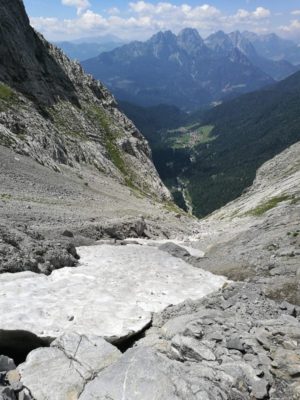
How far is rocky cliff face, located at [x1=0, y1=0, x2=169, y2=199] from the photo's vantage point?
8656 cm

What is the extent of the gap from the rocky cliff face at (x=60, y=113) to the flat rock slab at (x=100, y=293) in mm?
47640

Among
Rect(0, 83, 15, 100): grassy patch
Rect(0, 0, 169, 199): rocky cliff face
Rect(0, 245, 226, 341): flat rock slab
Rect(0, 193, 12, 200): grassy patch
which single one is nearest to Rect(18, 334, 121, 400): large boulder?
Rect(0, 245, 226, 341): flat rock slab

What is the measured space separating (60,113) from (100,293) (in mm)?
92478

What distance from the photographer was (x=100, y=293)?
24.8 m

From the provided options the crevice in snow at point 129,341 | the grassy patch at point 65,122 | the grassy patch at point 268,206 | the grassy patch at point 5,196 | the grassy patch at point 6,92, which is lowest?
the grassy patch at point 268,206

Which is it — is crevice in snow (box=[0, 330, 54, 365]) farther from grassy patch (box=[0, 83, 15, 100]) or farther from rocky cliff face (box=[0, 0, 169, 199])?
grassy patch (box=[0, 83, 15, 100])

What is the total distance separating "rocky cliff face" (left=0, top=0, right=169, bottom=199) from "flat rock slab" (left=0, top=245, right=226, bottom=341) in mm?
47640

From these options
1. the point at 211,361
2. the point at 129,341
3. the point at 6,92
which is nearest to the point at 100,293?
the point at 129,341

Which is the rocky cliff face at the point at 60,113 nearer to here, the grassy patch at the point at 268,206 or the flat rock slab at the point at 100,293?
the grassy patch at the point at 268,206

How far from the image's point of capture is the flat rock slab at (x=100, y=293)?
783 inches

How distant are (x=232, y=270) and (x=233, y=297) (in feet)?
28.0

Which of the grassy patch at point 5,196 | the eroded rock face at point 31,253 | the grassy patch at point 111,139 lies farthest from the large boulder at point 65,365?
the grassy patch at point 111,139

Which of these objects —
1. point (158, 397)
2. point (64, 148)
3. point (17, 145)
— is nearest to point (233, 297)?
point (158, 397)

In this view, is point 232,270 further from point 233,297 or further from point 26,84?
point 26,84
